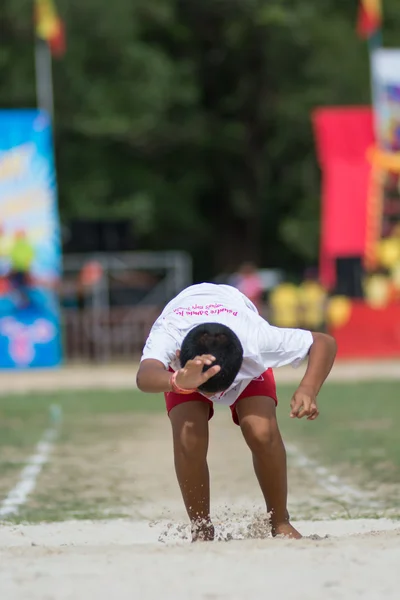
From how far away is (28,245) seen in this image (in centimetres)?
2566

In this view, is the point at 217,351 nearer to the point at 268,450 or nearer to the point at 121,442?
the point at 268,450

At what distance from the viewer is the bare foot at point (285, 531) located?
20.2 feet

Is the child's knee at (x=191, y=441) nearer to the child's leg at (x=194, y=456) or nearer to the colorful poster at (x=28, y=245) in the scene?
the child's leg at (x=194, y=456)

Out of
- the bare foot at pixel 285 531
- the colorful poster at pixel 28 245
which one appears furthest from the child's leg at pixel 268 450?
the colorful poster at pixel 28 245

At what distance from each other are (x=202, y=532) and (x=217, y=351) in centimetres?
102

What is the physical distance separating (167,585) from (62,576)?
0.45 metres

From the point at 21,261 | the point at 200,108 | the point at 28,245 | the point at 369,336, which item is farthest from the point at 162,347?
the point at 200,108

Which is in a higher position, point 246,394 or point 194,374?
point 194,374

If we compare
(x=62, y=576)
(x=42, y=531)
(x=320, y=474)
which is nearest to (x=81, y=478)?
(x=320, y=474)

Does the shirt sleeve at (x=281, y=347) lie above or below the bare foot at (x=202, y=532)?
above

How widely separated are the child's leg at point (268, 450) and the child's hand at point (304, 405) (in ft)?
0.82

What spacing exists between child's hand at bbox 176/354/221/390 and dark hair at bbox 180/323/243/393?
0.07 meters

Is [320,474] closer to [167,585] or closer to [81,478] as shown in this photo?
[81,478]

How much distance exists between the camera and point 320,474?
32.9ft
